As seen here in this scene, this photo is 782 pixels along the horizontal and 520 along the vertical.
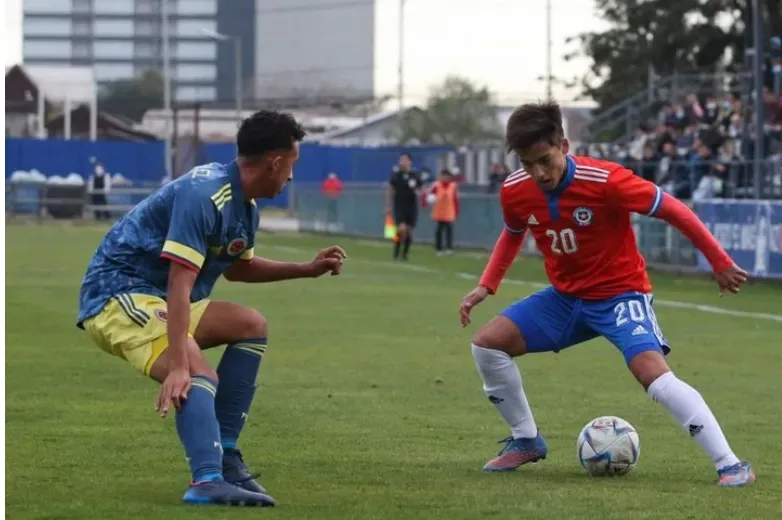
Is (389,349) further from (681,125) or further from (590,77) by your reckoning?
(590,77)

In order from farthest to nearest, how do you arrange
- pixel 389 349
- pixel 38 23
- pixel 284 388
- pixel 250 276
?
1. pixel 38 23
2. pixel 389 349
3. pixel 284 388
4. pixel 250 276

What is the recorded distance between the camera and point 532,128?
7.30 m

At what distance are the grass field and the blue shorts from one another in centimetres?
62

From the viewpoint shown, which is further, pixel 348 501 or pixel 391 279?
pixel 391 279

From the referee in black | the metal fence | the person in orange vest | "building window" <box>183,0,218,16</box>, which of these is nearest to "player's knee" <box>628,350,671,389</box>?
the metal fence

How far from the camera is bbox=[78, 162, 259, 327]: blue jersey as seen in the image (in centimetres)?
650

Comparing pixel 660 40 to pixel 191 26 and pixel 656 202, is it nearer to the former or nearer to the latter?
pixel 656 202

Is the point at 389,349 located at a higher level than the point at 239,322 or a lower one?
lower

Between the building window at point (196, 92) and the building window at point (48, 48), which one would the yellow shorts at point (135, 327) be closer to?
the building window at point (196, 92)

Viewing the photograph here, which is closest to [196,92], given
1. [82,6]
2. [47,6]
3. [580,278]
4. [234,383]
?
[82,6]

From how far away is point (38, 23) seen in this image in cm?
9488

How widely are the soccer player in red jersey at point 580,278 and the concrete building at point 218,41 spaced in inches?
2402

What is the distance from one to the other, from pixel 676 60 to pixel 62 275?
3095 centimetres

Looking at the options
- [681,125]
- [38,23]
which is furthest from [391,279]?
[38,23]
